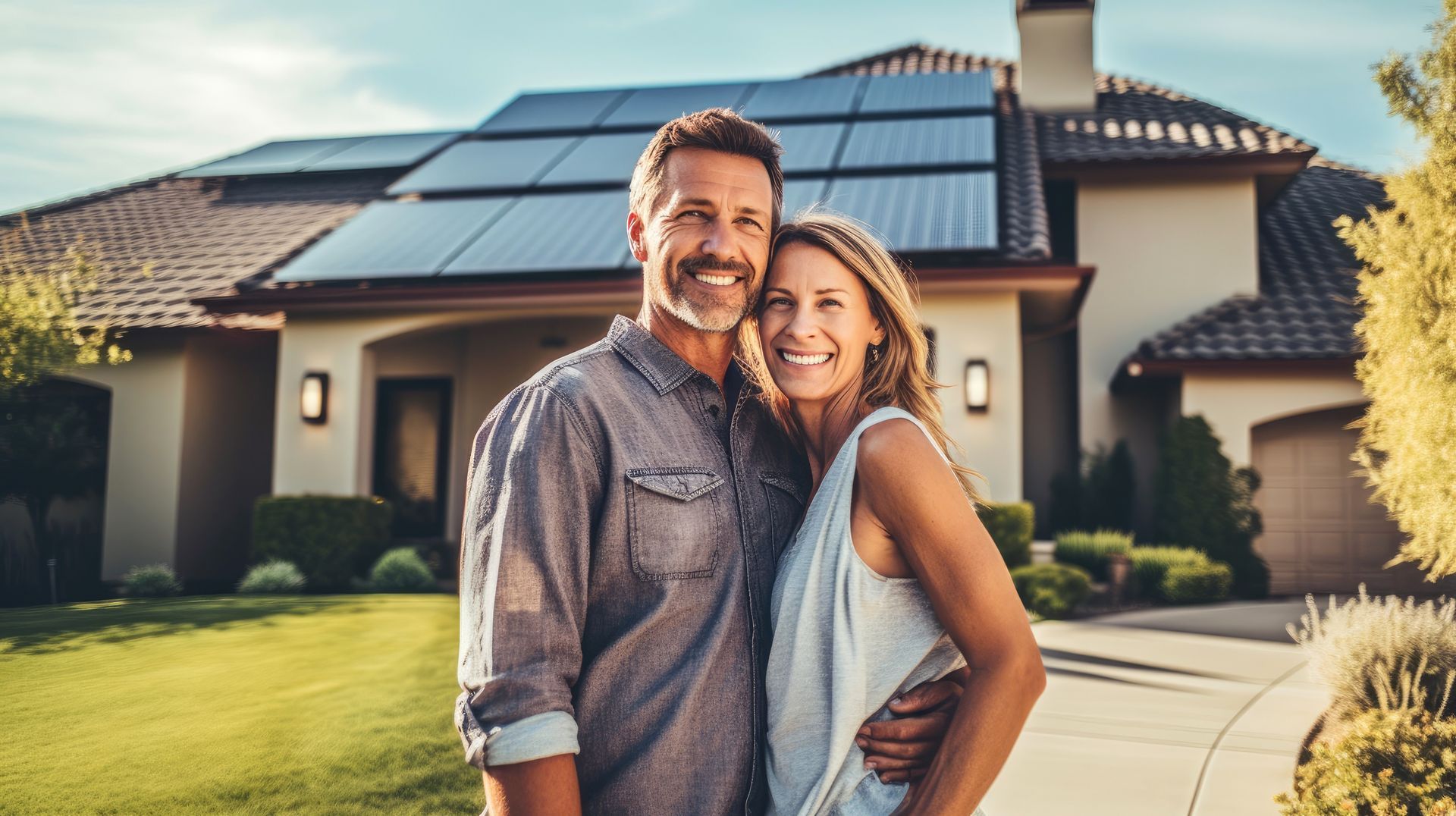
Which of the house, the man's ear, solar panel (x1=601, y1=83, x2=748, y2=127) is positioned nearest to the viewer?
the man's ear

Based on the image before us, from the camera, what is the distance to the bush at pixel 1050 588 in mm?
9195

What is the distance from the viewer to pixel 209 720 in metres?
4.53

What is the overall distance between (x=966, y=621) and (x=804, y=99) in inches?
539

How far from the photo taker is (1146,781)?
15.4 feet

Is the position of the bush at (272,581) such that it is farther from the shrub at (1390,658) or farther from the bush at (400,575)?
the shrub at (1390,658)

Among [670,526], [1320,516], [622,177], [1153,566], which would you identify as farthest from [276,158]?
[670,526]

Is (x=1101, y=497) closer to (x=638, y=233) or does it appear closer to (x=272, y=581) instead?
Result: (x=272, y=581)

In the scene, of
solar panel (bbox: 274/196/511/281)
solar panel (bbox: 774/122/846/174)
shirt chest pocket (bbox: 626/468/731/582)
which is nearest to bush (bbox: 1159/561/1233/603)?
solar panel (bbox: 774/122/846/174)

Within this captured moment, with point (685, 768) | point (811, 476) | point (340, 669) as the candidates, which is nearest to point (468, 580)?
point (685, 768)

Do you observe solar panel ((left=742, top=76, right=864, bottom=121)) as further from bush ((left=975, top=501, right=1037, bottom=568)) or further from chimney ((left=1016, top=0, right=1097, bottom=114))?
bush ((left=975, top=501, right=1037, bottom=568))

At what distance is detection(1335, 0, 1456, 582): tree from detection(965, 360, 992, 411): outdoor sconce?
475 cm

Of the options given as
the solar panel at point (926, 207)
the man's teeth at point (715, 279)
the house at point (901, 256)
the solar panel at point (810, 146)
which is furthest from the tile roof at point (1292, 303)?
the man's teeth at point (715, 279)

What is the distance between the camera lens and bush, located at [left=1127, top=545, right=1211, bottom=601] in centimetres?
1047

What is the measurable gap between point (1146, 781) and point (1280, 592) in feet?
27.5
